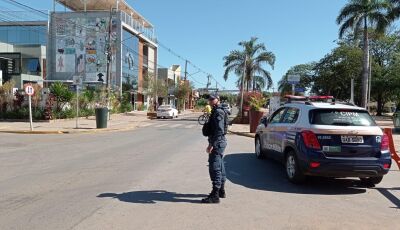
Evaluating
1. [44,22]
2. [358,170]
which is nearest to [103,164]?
[358,170]

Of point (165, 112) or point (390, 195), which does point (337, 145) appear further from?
point (165, 112)

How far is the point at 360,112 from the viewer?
362 inches

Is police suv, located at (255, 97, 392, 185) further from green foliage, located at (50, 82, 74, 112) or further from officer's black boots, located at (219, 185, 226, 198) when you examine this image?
green foliage, located at (50, 82, 74, 112)

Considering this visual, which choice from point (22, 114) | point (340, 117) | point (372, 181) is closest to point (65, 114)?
point (22, 114)

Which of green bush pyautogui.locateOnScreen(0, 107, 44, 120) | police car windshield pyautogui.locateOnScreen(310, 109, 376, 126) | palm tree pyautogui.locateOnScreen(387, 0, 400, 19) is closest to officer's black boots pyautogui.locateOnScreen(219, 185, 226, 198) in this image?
police car windshield pyautogui.locateOnScreen(310, 109, 376, 126)

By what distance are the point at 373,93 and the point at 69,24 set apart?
42.7 meters

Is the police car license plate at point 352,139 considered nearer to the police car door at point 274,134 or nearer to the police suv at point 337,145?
the police suv at point 337,145

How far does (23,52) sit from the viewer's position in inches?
2415

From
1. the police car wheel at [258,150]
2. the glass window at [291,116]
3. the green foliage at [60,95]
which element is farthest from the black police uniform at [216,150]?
the green foliage at [60,95]

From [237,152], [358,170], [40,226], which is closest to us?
[40,226]

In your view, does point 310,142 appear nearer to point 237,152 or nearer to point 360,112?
point 360,112

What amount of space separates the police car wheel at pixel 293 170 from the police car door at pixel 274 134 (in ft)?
2.46

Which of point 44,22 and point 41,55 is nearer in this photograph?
point 41,55

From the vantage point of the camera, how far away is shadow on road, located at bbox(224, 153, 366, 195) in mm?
8750
